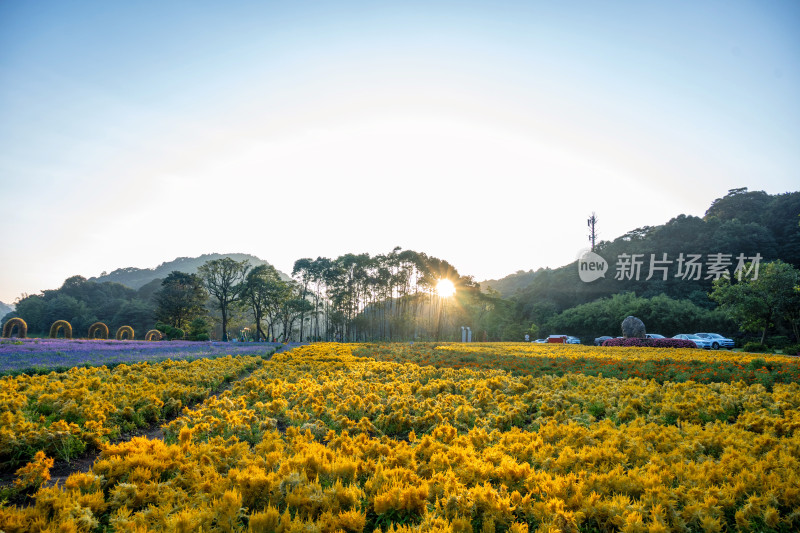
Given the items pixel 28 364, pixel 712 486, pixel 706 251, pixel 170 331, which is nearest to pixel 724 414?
pixel 712 486

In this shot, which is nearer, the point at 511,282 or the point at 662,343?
the point at 662,343

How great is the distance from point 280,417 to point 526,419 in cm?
448

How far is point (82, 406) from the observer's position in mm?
6176

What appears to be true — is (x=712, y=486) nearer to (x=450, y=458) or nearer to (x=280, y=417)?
(x=450, y=458)

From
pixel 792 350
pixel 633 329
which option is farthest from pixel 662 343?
pixel 792 350

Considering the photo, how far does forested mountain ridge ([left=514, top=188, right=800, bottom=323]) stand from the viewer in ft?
167

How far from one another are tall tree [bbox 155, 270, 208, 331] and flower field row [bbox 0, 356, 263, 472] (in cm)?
5068

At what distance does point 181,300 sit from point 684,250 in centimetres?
7502

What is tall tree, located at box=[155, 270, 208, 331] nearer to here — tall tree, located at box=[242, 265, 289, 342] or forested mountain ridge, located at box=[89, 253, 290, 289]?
tall tree, located at box=[242, 265, 289, 342]

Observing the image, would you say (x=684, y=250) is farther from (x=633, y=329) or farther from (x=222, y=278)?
(x=222, y=278)

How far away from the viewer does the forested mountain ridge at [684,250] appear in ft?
167

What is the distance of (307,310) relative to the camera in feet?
196

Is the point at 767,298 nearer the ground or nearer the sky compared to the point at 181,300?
nearer the sky

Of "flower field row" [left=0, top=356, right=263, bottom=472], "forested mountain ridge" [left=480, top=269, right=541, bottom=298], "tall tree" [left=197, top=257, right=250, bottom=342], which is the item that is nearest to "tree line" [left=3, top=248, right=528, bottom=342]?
"tall tree" [left=197, top=257, right=250, bottom=342]
